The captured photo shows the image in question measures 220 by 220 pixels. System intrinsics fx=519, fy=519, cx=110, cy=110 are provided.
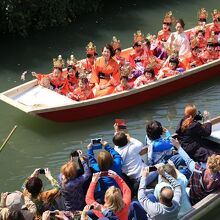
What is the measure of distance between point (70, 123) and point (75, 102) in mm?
507

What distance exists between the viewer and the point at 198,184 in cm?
561

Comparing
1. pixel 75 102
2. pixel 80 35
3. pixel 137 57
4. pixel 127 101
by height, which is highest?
pixel 80 35

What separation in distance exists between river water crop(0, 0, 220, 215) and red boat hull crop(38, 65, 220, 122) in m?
0.12

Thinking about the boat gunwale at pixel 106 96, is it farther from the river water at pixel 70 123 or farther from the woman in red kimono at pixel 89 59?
the woman in red kimono at pixel 89 59

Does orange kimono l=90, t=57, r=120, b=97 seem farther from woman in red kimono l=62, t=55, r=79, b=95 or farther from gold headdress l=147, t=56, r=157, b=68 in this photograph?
gold headdress l=147, t=56, r=157, b=68

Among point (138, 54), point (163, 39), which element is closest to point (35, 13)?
point (163, 39)

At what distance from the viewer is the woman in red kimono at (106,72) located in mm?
8492

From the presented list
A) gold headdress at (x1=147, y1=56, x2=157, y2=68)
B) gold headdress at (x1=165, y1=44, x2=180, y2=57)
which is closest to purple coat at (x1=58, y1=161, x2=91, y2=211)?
gold headdress at (x1=147, y1=56, x2=157, y2=68)

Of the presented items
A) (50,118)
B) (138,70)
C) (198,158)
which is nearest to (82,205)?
(198,158)

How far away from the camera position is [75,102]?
7812 millimetres

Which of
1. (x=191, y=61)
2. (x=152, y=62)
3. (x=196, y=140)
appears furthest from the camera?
(x=191, y=61)

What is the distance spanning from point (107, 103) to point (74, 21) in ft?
18.4

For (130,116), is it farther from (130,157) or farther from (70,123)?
(130,157)

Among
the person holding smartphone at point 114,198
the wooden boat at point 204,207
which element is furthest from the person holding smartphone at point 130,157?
the wooden boat at point 204,207
